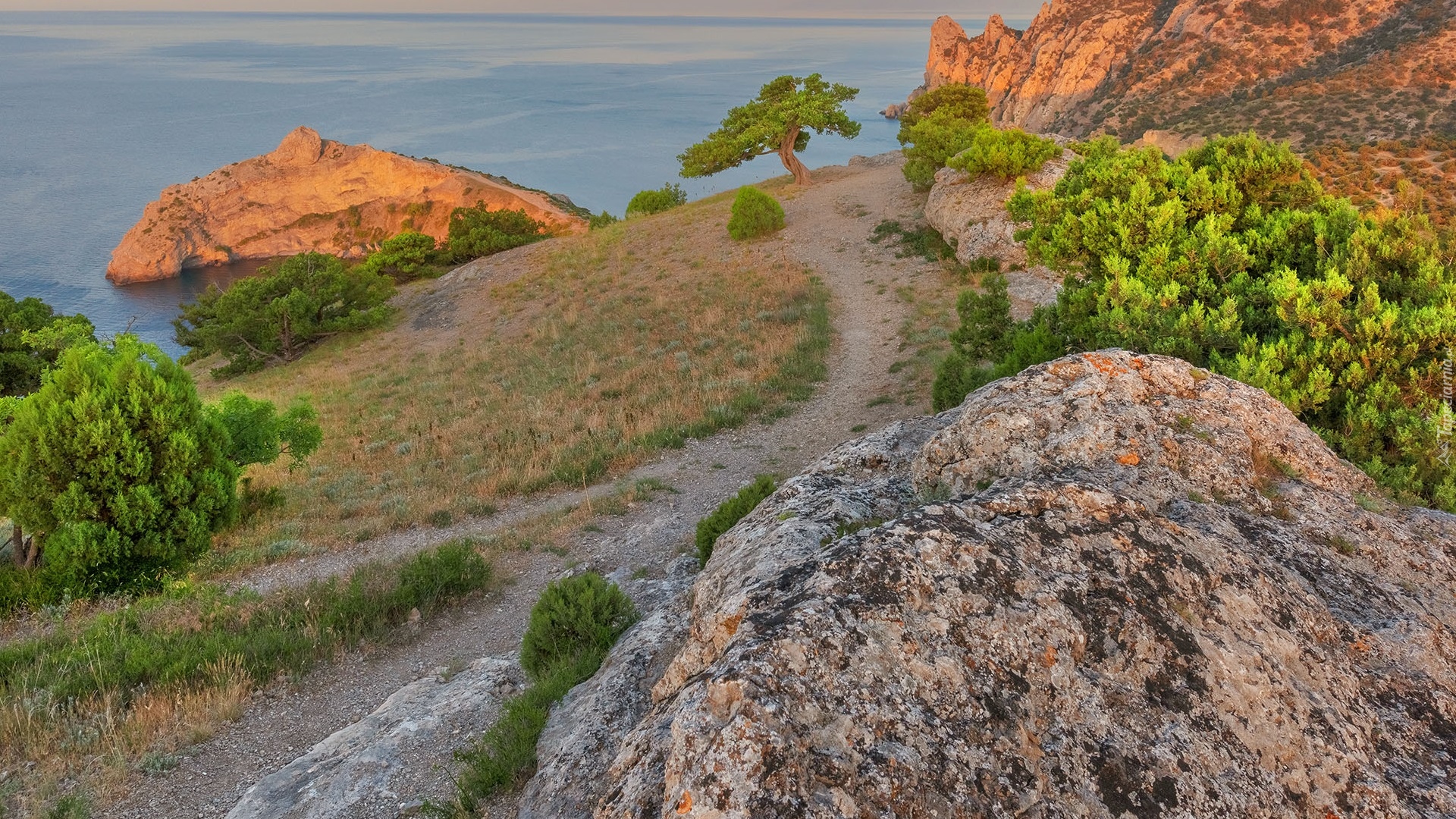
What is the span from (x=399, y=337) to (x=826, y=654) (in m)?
30.6

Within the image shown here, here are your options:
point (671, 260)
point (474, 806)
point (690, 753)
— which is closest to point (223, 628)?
point (474, 806)

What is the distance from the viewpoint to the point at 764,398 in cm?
1485

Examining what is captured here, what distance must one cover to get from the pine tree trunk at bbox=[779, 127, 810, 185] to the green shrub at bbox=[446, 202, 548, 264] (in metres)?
15.9

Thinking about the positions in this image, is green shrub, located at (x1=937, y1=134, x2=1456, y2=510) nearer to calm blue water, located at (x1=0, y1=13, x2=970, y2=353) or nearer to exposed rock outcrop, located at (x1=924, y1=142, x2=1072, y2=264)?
exposed rock outcrop, located at (x1=924, y1=142, x2=1072, y2=264)

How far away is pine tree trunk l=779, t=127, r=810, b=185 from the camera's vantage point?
3678cm

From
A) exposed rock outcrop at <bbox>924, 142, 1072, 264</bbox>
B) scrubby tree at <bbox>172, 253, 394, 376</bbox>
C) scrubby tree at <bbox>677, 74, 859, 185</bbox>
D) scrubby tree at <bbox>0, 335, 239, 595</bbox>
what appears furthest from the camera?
scrubby tree at <bbox>677, 74, 859, 185</bbox>

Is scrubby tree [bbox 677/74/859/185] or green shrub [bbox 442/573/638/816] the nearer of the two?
green shrub [bbox 442/573/638/816]

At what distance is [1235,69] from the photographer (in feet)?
270

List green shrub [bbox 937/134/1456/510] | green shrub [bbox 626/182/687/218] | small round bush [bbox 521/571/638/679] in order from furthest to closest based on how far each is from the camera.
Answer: green shrub [bbox 626/182/687/218] < green shrub [bbox 937/134/1456/510] < small round bush [bbox 521/571/638/679]

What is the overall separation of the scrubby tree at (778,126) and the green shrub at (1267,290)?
26.5 m

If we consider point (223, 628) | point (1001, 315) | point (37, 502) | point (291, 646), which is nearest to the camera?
point (291, 646)

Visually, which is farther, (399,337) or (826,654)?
(399,337)

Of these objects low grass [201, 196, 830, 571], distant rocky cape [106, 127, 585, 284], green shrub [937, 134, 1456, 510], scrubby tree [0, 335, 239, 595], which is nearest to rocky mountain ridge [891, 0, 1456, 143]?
low grass [201, 196, 830, 571]

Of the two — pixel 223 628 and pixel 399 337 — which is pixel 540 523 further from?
pixel 399 337
